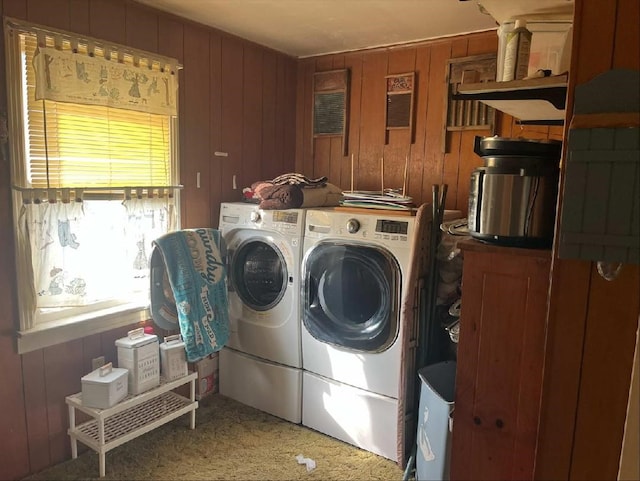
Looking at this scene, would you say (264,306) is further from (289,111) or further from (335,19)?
(335,19)

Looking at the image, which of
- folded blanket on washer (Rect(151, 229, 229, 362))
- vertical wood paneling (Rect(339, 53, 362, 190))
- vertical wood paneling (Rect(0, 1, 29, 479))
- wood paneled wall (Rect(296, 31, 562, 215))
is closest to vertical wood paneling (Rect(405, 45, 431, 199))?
wood paneled wall (Rect(296, 31, 562, 215))

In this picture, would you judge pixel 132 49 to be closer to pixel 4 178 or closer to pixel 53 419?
pixel 4 178

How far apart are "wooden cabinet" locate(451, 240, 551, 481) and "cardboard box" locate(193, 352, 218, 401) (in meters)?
1.80

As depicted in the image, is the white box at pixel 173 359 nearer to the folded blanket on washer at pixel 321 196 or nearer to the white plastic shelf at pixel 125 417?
the white plastic shelf at pixel 125 417

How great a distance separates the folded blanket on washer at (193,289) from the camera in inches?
96.7

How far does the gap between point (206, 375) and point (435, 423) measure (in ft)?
5.04

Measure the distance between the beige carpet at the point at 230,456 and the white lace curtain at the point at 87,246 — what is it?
2.49ft

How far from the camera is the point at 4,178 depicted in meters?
2.00

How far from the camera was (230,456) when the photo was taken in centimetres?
237

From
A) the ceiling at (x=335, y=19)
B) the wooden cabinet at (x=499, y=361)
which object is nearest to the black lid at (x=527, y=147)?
the wooden cabinet at (x=499, y=361)

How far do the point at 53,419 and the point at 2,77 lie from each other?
155cm

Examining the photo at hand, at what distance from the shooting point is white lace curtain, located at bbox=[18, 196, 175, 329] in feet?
6.94

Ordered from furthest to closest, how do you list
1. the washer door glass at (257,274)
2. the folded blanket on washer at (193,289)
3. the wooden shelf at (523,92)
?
1. the washer door glass at (257,274)
2. the folded blanket on washer at (193,289)
3. the wooden shelf at (523,92)

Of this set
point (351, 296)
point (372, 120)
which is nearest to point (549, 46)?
point (351, 296)
